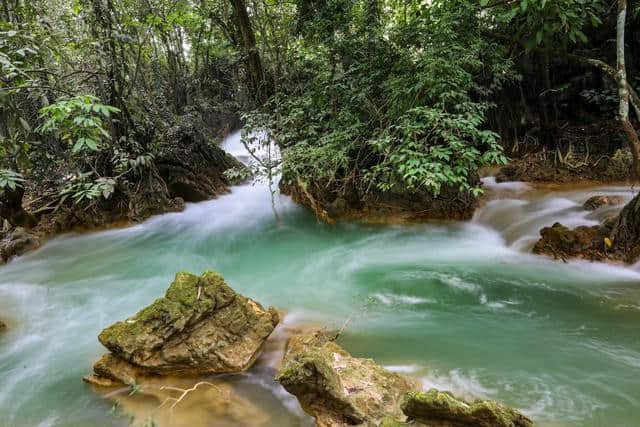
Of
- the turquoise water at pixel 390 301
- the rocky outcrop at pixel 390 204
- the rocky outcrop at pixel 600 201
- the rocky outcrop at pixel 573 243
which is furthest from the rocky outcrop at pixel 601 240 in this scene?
the rocky outcrop at pixel 390 204

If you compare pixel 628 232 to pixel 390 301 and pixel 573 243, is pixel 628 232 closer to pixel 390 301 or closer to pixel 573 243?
pixel 573 243

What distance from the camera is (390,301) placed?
443 centimetres

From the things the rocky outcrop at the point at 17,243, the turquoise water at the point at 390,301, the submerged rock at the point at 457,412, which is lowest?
the turquoise water at the point at 390,301

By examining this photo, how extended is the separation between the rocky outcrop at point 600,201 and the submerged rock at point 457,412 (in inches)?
221

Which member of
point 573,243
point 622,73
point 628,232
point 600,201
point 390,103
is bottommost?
point 573,243

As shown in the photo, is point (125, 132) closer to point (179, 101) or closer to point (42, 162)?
point (42, 162)

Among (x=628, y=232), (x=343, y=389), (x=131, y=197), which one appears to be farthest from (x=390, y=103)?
(x=131, y=197)

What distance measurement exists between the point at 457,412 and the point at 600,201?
6.02m

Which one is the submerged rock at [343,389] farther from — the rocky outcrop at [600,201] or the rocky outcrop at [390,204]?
the rocky outcrop at [600,201]

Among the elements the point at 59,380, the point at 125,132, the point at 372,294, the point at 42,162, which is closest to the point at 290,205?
the point at 125,132

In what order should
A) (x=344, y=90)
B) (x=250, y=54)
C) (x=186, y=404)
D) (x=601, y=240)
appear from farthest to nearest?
(x=250, y=54) < (x=344, y=90) < (x=601, y=240) < (x=186, y=404)

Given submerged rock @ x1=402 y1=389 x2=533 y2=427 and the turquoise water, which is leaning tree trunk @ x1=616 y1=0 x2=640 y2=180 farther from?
submerged rock @ x1=402 y1=389 x2=533 y2=427

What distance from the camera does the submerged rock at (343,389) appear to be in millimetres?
2289

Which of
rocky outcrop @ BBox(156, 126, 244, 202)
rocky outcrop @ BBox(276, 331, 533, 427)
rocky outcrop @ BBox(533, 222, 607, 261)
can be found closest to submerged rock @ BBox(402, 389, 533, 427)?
rocky outcrop @ BBox(276, 331, 533, 427)
